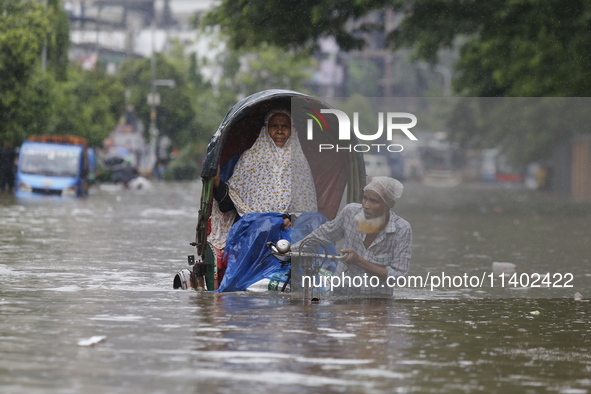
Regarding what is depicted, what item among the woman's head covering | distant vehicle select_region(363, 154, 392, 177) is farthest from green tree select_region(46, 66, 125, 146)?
distant vehicle select_region(363, 154, 392, 177)

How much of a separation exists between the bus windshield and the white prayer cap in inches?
1195

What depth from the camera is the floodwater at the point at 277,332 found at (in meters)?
7.20

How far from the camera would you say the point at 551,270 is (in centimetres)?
1490

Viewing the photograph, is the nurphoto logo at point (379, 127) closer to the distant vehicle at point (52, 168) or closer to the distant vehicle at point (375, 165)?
the distant vehicle at point (375, 165)

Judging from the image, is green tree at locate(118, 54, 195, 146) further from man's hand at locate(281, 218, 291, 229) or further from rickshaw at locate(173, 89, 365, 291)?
man's hand at locate(281, 218, 291, 229)

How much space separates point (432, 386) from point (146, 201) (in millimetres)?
30440

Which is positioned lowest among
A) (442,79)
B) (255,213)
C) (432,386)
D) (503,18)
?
(432,386)

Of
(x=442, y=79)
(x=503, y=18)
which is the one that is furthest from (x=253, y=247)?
(x=442, y=79)

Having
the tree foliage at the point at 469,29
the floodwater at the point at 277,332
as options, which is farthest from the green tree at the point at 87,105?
the floodwater at the point at 277,332

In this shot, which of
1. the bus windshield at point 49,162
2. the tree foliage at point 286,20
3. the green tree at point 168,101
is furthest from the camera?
the green tree at point 168,101

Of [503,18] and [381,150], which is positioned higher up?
[503,18]

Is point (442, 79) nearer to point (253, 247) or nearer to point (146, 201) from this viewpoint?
point (146, 201)

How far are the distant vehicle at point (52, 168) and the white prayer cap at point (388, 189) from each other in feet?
96.4

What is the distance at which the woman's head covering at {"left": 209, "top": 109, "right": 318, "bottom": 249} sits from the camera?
1247cm
